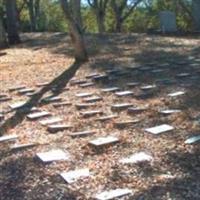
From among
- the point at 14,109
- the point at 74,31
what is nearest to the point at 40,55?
the point at 74,31

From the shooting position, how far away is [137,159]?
4.85 metres

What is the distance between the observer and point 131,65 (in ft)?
32.6

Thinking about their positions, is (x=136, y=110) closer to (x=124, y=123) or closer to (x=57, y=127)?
(x=124, y=123)

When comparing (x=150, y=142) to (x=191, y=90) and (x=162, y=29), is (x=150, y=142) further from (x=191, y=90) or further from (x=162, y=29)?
(x=162, y=29)

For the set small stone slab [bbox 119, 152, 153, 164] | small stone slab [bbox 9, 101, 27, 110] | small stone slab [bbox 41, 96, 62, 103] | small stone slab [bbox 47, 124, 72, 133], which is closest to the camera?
small stone slab [bbox 119, 152, 153, 164]

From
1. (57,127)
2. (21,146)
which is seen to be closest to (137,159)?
(21,146)

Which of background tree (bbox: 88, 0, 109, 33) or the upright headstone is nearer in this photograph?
the upright headstone

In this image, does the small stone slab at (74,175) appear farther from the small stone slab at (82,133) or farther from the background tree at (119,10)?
the background tree at (119,10)

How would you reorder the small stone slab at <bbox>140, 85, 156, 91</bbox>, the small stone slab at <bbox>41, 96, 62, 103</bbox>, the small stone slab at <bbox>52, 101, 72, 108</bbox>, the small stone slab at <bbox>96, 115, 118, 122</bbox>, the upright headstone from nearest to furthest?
the small stone slab at <bbox>96, 115, 118, 122</bbox>
the small stone slab at <bbox>52, 101, 72, 108</bbox>
the small stone slab at <bbox>41, 96, 62, 103</bbox>
the small stone slab at <bbox>140, 85, 156, 91</bbox>
the upright headstone

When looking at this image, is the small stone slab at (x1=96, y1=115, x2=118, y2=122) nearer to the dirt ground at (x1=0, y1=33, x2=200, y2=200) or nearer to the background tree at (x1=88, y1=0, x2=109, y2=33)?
the dirt ground at (x1=0, y1=33, x2=200, y2=200)

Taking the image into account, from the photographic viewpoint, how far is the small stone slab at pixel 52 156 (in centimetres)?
506

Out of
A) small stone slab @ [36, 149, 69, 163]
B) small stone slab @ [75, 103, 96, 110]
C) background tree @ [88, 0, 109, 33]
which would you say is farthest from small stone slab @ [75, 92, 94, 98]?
background tree @ [88, 0, 109, 33]

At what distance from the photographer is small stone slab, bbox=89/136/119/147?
5.31 meters

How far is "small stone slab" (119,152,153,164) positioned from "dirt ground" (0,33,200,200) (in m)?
0.06
